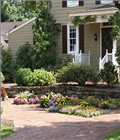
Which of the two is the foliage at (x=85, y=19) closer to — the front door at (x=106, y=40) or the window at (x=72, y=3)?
the front door at (x=106, y=40)

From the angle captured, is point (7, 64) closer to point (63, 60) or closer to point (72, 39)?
point (63, 60)

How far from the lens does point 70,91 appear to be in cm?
1098

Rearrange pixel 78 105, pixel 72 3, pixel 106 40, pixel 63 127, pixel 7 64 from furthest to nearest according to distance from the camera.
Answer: pixel 7 64 < pixel 72 3 < pixel 106 40 < pixel 78 105 < pixel 63 127

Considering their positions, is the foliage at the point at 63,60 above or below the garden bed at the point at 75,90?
above

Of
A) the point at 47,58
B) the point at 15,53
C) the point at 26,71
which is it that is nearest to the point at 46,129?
the point at 26,71

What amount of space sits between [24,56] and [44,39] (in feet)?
7.19

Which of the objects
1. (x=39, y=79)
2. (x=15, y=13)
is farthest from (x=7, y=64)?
(x=15, y=13)

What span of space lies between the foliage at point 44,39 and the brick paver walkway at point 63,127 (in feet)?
27.3

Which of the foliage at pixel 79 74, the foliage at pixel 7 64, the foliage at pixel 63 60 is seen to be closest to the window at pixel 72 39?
the foliage at pixel 63 60

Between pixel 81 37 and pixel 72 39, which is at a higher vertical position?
pixel 81 37

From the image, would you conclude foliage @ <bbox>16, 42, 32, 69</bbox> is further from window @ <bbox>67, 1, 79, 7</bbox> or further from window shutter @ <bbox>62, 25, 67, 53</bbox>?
window @ <bbox>67, 1, 79, 7</bbox>

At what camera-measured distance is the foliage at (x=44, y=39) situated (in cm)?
1547

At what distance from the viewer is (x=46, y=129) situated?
18.9 feet

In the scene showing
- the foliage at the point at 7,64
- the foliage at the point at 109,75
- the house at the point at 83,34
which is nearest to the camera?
the foliage at the point at 109,75
